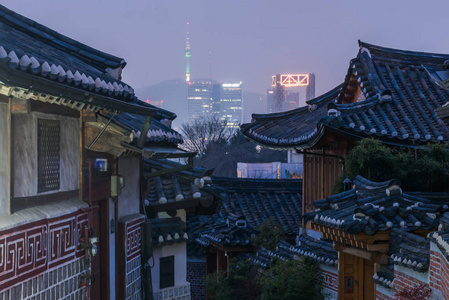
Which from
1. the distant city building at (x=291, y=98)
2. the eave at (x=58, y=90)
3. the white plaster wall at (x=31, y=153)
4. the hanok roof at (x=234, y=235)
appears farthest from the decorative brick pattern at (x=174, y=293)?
the distant city building at (x=291, y=98)

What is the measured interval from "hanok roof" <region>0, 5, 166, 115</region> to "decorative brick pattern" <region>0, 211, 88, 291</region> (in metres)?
1.35

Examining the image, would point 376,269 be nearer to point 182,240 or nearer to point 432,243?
point 432,243

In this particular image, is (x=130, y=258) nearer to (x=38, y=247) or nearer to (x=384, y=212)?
(x=38, y=247)

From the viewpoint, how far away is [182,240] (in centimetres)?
1372

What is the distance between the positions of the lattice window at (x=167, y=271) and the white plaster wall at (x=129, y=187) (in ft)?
8.77

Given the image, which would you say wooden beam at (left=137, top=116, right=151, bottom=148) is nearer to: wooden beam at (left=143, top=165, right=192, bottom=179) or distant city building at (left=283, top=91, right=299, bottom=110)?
wooden beam at (left=143, top=165, right=192, bottom=179)

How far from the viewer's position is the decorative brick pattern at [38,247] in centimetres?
604

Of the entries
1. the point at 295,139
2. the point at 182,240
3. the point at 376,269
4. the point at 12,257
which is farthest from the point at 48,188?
the point at 295,139

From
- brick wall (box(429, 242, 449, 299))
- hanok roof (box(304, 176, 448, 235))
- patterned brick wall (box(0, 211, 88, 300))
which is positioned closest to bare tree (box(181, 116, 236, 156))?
hanok roof (box(304, 176, 448, 235))

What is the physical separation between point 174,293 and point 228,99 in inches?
5597

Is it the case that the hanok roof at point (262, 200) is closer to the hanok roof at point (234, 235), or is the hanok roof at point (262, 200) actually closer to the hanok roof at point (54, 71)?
the hanok roof at point (234, 235)

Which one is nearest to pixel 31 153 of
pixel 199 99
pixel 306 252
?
pixel 306 252

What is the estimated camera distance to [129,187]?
11.0 metres

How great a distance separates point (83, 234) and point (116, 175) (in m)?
1.64
